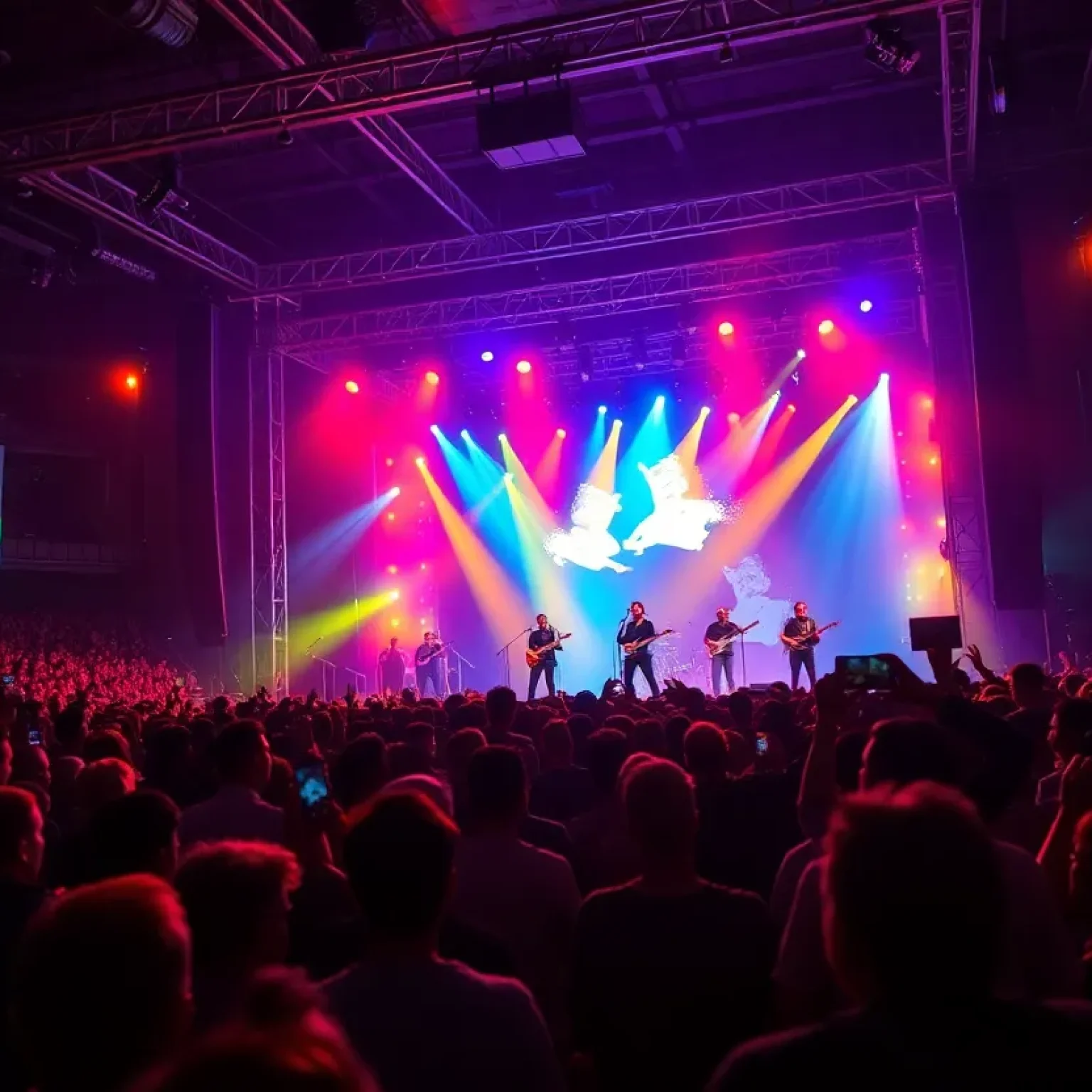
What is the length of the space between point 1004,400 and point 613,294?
21.8 feet

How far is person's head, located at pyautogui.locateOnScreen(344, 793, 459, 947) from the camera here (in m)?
1.99

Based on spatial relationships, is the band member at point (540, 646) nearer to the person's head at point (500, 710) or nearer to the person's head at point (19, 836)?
the person's head at point (500, 710)

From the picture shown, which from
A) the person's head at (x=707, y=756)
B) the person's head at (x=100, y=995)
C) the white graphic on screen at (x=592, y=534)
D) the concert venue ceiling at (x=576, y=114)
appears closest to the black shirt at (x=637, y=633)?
the concert venue ceiling at (x=576, y=114)

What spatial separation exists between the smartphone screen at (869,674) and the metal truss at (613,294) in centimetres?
1218

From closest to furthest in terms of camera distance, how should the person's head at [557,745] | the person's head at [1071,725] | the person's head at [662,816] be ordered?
1. the person's head at [662,816]
2. the person's head at [1071,725]
3. the person's head at [557,745]

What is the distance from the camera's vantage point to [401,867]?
2.03 m

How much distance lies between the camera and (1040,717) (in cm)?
513

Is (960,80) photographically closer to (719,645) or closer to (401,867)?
(719,645)

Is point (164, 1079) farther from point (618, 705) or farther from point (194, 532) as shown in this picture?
point (194, 532)

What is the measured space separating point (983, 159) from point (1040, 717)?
1114cm

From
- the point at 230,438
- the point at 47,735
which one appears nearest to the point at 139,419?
the point at 230,438

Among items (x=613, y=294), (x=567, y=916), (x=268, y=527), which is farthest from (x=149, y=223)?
(x=567, y=916)

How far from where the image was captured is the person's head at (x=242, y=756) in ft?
14.0

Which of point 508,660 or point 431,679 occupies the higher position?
point 508,660
